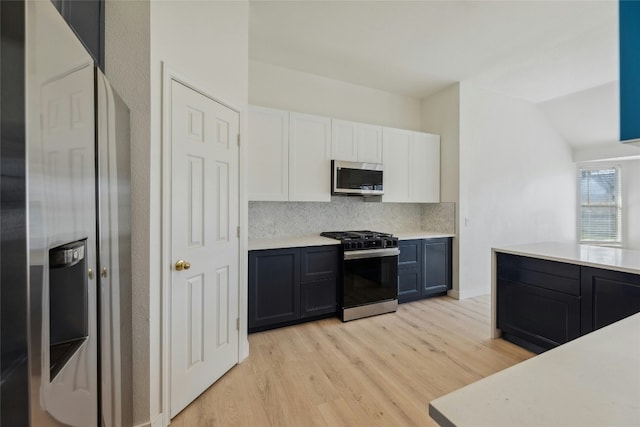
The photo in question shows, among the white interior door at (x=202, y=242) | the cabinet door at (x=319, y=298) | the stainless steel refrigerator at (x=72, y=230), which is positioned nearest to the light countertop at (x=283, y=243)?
the cabinet door at (x=319, y=298)

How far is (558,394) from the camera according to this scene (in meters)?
0.56

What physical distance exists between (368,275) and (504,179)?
2868mm

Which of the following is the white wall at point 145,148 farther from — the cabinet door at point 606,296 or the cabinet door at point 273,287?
the cabinet door at point 606,296

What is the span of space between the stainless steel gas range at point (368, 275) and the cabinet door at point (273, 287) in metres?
0.56

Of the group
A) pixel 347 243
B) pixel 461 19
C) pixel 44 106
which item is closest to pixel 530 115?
pixel 461 19

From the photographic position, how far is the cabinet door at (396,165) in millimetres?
3783

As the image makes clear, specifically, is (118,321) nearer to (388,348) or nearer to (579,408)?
(579,408)

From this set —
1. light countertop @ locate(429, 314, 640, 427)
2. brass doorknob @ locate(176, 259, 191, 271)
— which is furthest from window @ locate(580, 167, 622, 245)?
brass doorknob @ locate(176, 259, 191, 271)

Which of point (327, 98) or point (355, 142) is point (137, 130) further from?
point (327, 98)

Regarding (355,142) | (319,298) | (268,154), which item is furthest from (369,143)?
(319,298)

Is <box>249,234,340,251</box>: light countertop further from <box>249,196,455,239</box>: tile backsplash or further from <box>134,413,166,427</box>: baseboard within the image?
<box>134,413,166,427</box>: baseboard

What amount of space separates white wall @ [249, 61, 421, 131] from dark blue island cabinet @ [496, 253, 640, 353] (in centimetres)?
260

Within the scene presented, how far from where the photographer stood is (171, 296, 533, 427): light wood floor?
5.60 feet

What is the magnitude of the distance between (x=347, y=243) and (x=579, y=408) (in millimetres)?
2533
